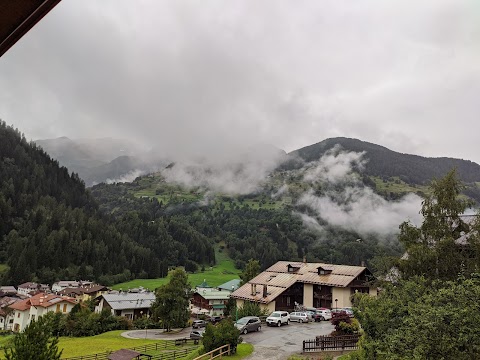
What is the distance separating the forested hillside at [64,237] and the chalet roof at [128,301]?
5252 cm

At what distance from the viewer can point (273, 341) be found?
33.5m

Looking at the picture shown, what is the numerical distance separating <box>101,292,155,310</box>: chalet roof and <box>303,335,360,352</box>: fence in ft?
166

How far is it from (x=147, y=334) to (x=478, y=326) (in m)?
49.9

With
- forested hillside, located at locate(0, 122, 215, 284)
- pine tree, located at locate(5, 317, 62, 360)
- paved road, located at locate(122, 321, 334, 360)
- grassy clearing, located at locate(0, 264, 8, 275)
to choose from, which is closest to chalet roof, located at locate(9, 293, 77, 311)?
paved road, located at locate(122, 321, 334, 360)

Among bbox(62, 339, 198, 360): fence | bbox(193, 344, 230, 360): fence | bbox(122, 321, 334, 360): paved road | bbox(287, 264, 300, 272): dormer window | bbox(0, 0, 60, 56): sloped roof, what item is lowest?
bbox(62, 339, 198, 360): fence

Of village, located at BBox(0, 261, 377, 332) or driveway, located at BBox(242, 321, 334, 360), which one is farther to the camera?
village, located at BBox(0, 261, 377, 332)

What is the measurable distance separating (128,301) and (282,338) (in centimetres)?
5286

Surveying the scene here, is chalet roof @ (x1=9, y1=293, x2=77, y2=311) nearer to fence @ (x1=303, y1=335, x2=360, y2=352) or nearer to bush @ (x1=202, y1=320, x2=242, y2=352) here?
Result: bush @ (x1=202, y1=320, x2=242, y2=352)

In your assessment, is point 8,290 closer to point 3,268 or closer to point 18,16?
point 3,268

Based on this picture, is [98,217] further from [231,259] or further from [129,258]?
[231,259]

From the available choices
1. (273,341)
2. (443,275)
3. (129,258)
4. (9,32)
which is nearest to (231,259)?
(129,258)

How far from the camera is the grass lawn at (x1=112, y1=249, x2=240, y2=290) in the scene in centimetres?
12550

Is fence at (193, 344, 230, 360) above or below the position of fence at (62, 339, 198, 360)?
above

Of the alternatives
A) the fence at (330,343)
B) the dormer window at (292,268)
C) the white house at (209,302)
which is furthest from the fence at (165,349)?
the white house at (209,302)
